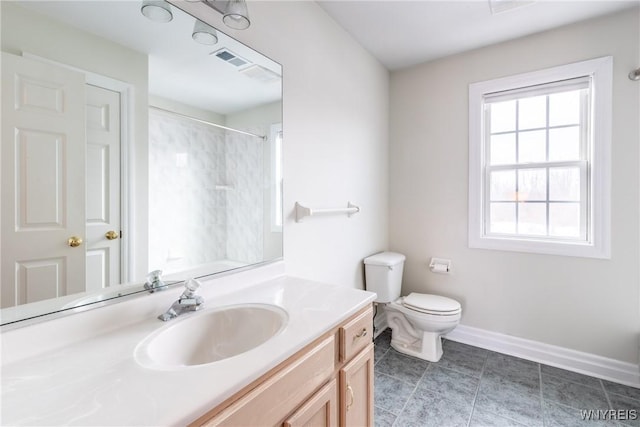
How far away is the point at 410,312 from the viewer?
7.16ft

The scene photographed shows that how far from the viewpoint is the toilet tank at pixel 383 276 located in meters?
2.29

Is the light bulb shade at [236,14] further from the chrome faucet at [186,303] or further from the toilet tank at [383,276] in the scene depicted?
the toilet tank at [383,276]

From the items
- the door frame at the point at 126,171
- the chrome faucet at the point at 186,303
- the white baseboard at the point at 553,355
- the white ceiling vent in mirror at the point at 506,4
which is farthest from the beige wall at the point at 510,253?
the door frame at the point at 126,171

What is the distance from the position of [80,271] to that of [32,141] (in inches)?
15.1

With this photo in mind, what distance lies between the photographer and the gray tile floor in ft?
5.15

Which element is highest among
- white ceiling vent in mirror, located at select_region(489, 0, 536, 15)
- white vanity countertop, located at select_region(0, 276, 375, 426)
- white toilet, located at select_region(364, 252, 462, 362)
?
white ceiling vent in mirror, located at select_region(489, 0, 536, 15)

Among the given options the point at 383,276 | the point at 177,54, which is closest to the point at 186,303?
the point at 177,54

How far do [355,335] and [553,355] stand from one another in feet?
6.36

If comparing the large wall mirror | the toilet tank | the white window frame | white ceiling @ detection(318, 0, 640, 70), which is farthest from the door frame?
the white window frame

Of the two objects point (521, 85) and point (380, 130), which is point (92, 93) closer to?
point (380, 130)

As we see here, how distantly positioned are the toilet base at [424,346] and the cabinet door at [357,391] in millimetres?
1094

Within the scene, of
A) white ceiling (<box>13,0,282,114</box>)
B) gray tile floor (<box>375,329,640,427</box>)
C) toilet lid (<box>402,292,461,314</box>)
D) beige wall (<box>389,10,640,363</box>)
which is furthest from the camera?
toilet lid (<box>402,292,461,314</box>)

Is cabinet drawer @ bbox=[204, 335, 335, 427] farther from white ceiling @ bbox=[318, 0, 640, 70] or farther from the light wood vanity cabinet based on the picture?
white ceiling @ bbox=[318, 0, 640, 70]

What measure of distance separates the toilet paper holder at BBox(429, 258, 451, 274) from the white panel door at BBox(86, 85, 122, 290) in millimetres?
2301
